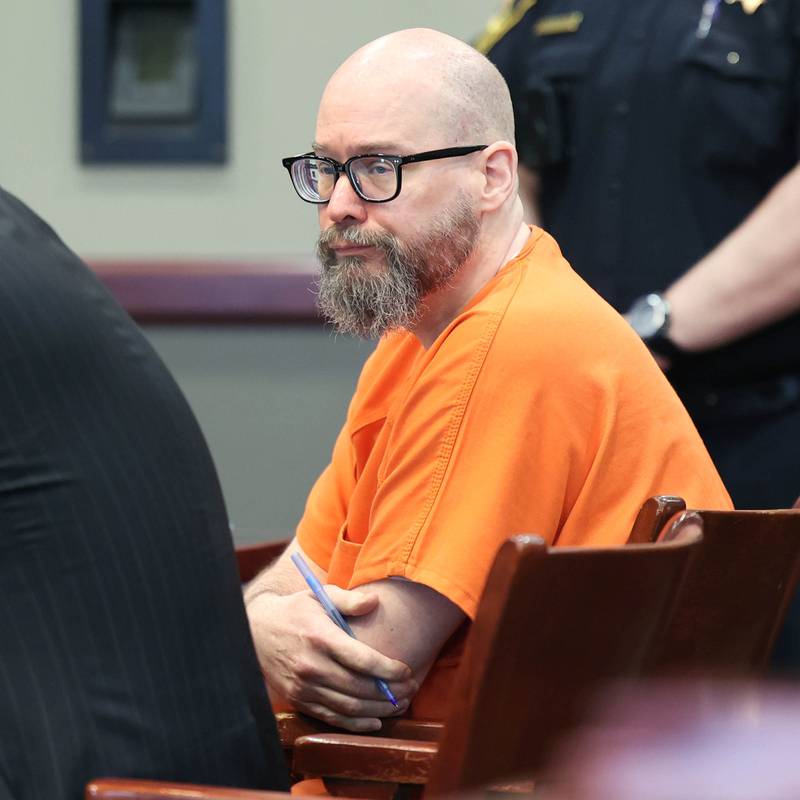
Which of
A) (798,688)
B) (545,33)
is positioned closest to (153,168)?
(545,33)

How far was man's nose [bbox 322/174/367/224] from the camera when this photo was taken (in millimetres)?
1560

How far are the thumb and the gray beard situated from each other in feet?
1.01

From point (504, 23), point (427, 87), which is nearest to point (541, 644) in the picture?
point (427, 87)

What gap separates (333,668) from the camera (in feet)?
4.66

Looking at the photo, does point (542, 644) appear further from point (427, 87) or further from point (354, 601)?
point (427, 87)

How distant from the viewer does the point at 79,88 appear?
374 cm

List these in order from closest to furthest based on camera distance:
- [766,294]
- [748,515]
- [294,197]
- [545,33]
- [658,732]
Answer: [658,732] < [748,515] < [766,294] < [545,33] < [294,197]

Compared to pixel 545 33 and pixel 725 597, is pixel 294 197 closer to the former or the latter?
pixel 545 33

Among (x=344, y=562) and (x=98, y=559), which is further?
(x=344, y=562)

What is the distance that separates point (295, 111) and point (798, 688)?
11.2 ft

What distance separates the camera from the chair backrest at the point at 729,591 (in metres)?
1.32

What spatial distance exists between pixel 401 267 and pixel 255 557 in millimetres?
470

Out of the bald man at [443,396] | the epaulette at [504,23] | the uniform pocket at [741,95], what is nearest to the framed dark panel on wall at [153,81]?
the epaulette at [504,23]

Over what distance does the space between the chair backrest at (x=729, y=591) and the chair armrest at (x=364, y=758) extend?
0.21 metres
